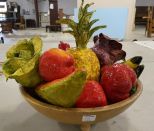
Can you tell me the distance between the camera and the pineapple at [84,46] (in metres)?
0.43

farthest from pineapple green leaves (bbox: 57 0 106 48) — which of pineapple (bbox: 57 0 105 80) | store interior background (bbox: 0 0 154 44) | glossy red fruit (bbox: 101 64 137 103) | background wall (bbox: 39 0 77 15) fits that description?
background wall (bbox: 39 0 77 15)

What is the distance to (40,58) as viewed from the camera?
1.36 feet

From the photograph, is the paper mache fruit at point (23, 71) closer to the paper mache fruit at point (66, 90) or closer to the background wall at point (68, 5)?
the paper mache fruit at point (66, 90)

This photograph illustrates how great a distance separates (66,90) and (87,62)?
0.36 ft

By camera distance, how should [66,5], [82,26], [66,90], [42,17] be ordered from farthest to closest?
[66,5]
[42,17]
[82,26]
[66,90]

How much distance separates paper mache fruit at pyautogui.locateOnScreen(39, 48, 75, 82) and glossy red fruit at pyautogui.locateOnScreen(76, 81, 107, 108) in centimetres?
5

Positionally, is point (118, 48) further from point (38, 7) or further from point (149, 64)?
point (38, 7)

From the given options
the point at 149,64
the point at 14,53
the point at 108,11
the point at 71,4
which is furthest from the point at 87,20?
the point at 71,4

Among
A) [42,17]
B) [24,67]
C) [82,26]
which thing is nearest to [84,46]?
[82,26]

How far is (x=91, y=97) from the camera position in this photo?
0.38m

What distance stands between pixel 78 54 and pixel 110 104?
5.0 inches

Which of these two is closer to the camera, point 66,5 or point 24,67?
point 24,67

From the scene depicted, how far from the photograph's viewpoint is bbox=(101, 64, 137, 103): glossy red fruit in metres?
0.39

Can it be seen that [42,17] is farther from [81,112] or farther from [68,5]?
[81,112]
